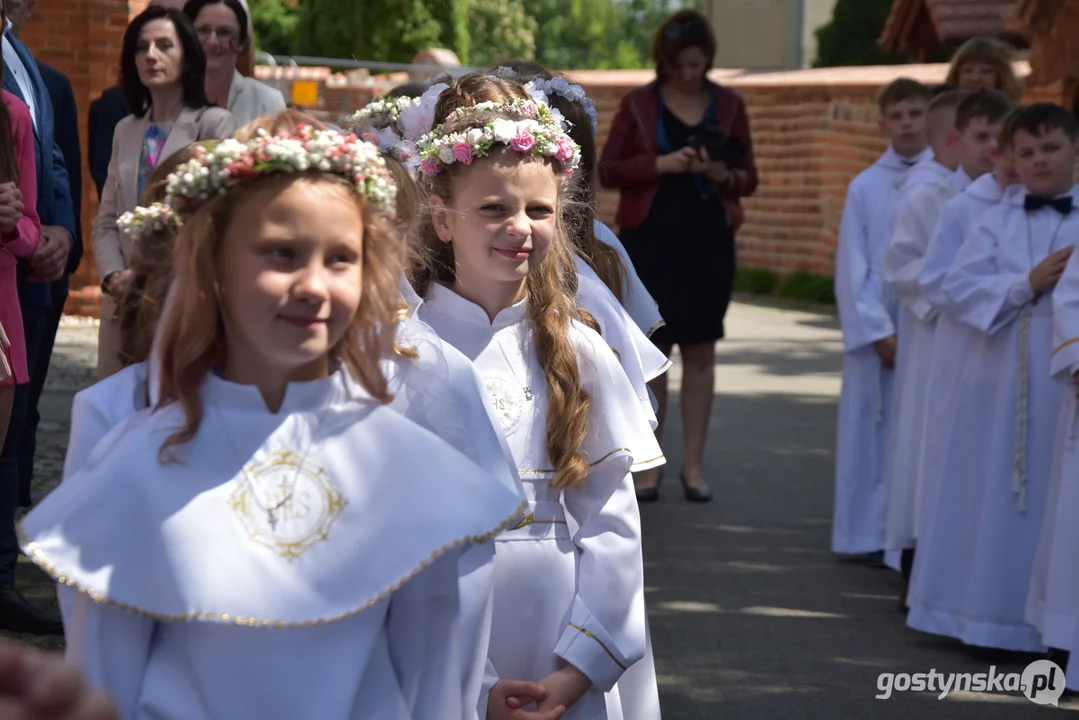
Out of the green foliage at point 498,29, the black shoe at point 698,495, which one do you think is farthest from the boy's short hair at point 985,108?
the green foliage at point 498,29

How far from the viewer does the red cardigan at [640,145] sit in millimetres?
8812

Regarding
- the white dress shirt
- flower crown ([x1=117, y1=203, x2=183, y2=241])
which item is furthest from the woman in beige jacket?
flower crown ([x1=117, y1=203, x2=183, y2=241])

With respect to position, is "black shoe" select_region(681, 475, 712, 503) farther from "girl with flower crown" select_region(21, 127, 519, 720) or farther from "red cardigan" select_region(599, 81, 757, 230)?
"girl with flower crown" select_region(21, 127, 519, 720)

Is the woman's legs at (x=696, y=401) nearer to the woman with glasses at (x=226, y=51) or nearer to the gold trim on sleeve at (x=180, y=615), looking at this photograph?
the woman with glasses at (x=226, y=51)

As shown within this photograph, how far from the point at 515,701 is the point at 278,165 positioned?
3.82ft

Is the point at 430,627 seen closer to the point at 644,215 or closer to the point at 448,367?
the point at 448,367

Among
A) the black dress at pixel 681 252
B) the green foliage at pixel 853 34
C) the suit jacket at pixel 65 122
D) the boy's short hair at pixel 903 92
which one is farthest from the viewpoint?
the green foliage at pixel 853 34

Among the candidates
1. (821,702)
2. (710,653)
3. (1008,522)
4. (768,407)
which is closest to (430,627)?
(821,702)

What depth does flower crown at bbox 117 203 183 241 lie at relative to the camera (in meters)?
2.66

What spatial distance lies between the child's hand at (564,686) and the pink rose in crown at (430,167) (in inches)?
41.6

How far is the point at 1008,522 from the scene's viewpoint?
6.45 metres

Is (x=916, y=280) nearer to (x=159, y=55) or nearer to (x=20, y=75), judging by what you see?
(x=159, y=55)

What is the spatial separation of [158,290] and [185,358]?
22 cm

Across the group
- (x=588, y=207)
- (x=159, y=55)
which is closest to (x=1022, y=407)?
(x=588, y=207)
